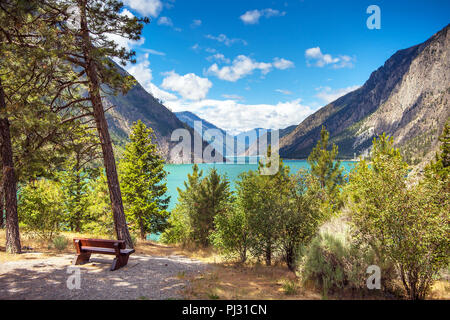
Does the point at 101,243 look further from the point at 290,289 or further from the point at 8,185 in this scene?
the point at 290,289

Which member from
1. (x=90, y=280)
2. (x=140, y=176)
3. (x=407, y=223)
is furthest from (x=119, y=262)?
(x=140, y=176)

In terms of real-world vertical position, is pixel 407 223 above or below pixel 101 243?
above

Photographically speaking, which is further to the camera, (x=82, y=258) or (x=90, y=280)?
(x=82, y=258)

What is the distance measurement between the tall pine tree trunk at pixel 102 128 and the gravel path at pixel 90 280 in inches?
86.1

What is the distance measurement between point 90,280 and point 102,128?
17.7 ft

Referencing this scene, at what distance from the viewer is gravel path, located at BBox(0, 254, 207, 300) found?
5.07m

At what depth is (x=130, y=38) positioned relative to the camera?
8648 millimetres

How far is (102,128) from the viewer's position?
8.98 meters

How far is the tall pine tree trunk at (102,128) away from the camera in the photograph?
313 inches

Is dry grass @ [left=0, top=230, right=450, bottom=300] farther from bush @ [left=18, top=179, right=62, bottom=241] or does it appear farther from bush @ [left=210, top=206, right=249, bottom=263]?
bush @ [left=18, top=179, right=62, bottom=241]

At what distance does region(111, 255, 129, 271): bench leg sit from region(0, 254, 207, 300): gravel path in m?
0.13
